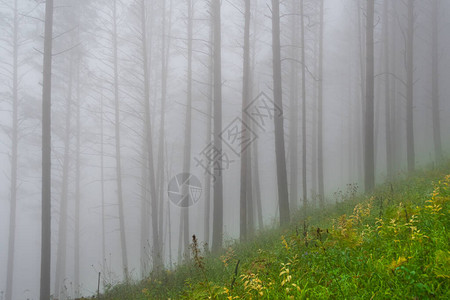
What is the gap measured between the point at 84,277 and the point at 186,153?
90.8ft

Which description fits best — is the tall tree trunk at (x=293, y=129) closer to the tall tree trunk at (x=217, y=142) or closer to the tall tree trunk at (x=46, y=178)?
the tall tree trunk at (x=217, y=142)

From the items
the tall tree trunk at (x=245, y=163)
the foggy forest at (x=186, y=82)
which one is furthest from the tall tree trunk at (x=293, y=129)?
the tall tree trunk at (x=245, y=163)

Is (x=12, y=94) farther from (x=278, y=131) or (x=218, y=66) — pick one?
(x=278, y=131)

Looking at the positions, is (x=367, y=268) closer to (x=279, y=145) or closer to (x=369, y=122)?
(x=279, y=145)

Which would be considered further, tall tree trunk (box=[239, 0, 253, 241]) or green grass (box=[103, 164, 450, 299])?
tall tree trunk (box=[239, 0, 253, 241])

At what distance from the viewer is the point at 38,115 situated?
1486 centimetres

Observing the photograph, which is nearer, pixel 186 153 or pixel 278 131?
pixel 278 131

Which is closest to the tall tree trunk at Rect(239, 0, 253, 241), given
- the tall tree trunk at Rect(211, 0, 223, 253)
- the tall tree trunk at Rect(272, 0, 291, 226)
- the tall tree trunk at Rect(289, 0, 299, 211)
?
the tall tree trunk at Rect(211, 0, 223, 253)

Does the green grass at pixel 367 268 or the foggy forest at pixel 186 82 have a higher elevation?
the foggy forest at pixel 186 82

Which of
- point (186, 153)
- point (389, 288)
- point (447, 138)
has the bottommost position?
point (389, 288)

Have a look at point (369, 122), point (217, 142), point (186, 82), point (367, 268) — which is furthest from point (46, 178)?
point (369, 122)

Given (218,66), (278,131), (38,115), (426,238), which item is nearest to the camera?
(426,238)

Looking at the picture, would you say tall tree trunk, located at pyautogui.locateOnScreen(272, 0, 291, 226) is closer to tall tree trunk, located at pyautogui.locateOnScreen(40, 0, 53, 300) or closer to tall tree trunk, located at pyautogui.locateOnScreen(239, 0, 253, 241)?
tall tree trunk, located at pyautogui.locateOnScreen(239, 0, 253, 241)

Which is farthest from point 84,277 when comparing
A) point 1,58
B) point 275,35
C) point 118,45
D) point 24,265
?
point 275,35
